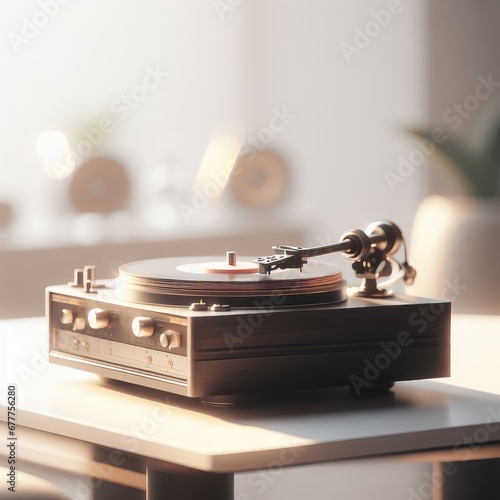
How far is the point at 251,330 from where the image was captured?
3.90 feet

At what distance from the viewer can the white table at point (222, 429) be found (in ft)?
3.51

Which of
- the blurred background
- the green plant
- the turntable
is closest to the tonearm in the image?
the turntable

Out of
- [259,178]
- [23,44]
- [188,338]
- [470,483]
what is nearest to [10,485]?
[188,338]

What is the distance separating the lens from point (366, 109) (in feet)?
12.6

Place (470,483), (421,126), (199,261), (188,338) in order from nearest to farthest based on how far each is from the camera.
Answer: (188,338) < (199,261) < (470,483) < (421,126)

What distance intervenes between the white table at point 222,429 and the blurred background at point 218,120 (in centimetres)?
182

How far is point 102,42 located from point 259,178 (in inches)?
31.0

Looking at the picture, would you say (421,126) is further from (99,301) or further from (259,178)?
(99,301)

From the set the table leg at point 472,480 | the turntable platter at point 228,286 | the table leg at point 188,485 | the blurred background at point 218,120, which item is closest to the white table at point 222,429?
the table leg at point 188,485

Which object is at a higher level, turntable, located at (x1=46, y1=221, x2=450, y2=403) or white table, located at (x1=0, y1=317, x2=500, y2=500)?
turntable, located at (x1=46, y1=221, x2=450, y2=403)

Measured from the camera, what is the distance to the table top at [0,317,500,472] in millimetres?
1063

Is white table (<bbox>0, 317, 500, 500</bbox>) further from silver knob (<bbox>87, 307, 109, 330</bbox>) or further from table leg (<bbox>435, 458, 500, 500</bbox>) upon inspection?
table leg (<bbox>435, 458, 500, 500</bbox>)

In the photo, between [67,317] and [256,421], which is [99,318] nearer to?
[67,317]

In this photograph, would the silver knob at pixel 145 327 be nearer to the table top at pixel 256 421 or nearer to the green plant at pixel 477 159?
the table top at pixel 256 421
